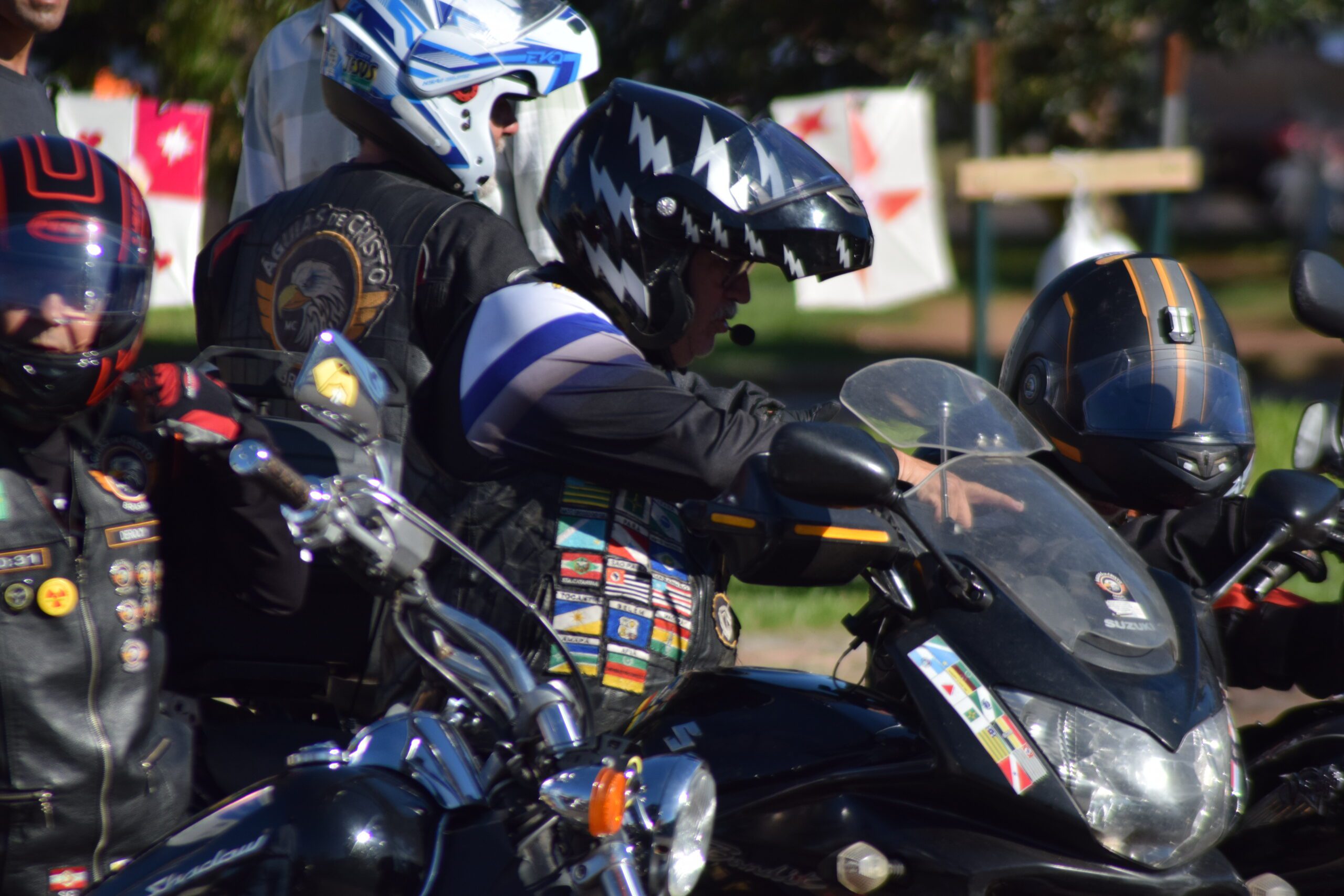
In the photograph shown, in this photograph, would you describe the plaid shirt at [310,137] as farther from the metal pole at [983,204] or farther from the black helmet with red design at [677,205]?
the metal pole at [983,204]

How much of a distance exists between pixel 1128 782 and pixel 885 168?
989 cm

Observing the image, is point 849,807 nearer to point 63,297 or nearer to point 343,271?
point 63,297

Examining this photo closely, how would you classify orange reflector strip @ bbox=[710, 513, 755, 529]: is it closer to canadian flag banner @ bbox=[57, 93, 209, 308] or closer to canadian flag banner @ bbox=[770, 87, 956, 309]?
canadian flag banner @ bbox=[57, 93, 209, 308]

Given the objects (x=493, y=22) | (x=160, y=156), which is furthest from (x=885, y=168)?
(x=493, y=22)

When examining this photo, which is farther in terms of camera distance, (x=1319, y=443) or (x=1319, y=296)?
(x=1319, y=443)

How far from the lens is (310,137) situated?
177 inches

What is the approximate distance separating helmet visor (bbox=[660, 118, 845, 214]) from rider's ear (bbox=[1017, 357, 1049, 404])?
790 mm

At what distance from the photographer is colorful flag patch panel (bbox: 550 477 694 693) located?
254 centimetres

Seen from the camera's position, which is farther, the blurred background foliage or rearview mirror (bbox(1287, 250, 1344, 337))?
the blurred background foliage

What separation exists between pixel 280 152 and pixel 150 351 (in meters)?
8.33

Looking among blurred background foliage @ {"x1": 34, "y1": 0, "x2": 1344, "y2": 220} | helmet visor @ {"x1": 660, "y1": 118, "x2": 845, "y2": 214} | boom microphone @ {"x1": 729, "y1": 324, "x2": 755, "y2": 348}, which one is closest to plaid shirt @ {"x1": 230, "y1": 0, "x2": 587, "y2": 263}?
boom microphone @ {"x1": 729, "y1": 324, "x2": 755, "y2": 348}

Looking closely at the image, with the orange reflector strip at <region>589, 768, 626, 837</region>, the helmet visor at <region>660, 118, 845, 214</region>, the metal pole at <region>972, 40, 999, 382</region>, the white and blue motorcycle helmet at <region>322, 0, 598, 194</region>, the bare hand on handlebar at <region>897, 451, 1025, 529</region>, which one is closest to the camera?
the orange reflector strip at <region>589, 768, 626, 837</region>

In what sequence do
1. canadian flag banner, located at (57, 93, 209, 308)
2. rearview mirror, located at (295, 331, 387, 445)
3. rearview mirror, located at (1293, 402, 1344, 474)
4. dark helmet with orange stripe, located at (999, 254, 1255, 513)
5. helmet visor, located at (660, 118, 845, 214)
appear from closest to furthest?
rearview mirror, located at (295, 331, 387, 445), helmet visor, located at (660, 118, 845, 214), dark helmet with orange stripe, located at (999, 254, 1255, 513), rearview mirror, located at (1293, 402, 1344, 474), canadian flag banner, located at (57, 93, 209, 308)

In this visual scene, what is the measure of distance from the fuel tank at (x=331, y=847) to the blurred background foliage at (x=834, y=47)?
636cm
